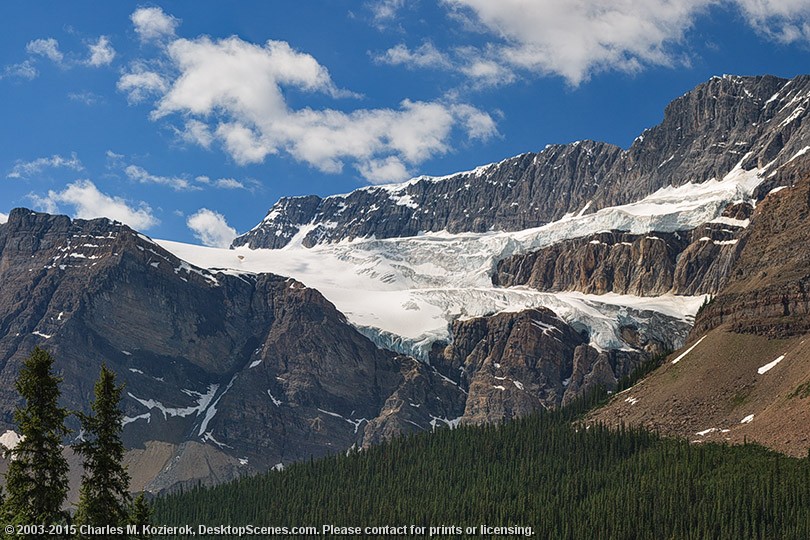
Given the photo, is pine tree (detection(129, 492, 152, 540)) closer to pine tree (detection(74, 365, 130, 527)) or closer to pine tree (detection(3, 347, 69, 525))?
pine tree (detection(74, 365, 130, 527))

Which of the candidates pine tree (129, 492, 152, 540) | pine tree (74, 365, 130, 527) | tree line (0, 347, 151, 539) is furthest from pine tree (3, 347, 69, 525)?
pine tree (129, 492, 152, 540)

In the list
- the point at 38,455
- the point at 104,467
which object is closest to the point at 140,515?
the point at 104,467

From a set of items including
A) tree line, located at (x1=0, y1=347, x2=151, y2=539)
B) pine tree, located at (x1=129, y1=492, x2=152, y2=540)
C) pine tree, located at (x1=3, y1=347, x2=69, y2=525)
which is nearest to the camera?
tree line, located at (x1=0, y1=347, x2=151, y2=539)

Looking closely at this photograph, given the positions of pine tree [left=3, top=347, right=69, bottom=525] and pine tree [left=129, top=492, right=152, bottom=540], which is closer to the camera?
pine tree [left=3, top=347, right=69, bottom=525]

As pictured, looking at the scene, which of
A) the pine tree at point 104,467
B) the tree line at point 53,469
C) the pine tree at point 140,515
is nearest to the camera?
the tree line at point 53,469

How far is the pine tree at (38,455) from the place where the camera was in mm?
52406

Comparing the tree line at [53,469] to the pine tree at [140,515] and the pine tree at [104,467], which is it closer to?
the pine tree at [104,467]

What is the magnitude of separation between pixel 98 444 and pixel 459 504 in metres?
148

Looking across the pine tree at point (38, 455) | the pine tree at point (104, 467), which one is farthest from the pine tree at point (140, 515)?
the pine tree at point (38, 455)

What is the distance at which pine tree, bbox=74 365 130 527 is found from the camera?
54438 mm

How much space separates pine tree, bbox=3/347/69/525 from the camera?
52406 mm

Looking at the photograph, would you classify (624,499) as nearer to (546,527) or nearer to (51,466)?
(546,527)

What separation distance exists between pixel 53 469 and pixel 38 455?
88 centimetres

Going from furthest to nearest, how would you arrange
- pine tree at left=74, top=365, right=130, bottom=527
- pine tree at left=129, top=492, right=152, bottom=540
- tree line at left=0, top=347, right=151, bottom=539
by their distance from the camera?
pine tree at left=129, top=492, right=152, bottom=540 < pine tree at left=74, top=365, right=130, bottom=527 < tree line at left=0, top=347, right=151, bottom=539
